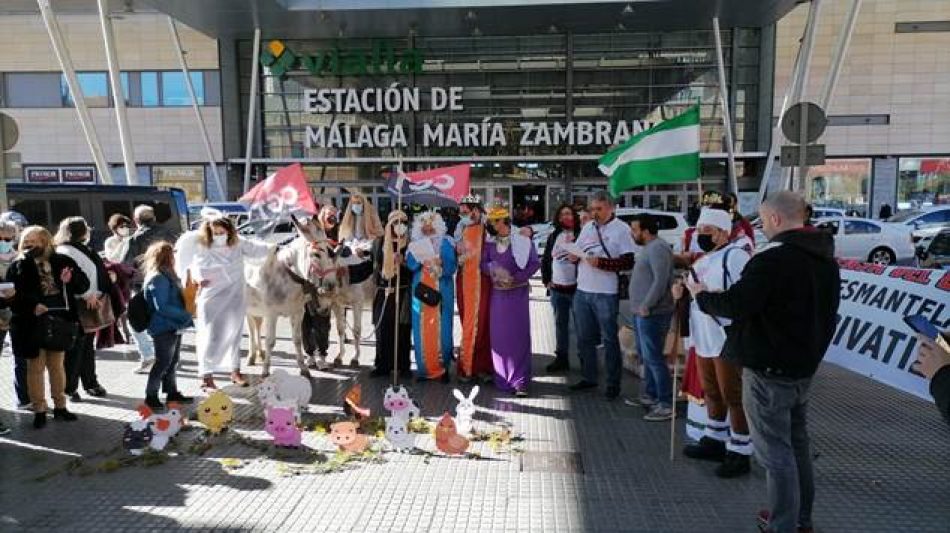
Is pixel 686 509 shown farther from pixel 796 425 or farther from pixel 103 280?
pixel 103 280

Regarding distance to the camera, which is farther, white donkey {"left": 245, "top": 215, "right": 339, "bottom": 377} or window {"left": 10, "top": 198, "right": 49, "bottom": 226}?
window {"left": 10, "top": 198, "right": 49, "bottom": 226}

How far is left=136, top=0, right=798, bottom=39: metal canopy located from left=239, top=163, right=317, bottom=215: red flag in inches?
750

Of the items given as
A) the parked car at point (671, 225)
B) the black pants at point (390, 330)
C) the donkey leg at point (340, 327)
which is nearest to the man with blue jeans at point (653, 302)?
the black pants at point (390, 330)

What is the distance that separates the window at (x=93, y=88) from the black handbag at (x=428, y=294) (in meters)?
29.5

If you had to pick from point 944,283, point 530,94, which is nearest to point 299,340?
point 944,283

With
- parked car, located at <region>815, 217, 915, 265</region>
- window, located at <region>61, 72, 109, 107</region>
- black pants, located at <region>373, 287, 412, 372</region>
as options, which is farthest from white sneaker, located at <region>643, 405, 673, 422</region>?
window, located at <region>61, 72, 109, 107</region>

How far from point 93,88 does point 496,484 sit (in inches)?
1290

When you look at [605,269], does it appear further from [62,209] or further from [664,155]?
[62,209]

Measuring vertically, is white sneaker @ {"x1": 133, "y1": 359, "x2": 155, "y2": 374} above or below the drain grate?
above

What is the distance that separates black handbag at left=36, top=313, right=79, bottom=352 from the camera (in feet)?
19.3

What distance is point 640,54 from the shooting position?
28.9 metres

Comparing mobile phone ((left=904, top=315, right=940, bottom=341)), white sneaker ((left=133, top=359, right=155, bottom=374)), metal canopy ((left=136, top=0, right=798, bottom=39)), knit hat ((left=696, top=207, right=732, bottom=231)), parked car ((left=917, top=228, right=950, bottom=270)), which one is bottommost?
white sneaker ((left=133, top=359, right=155, bottom=374))

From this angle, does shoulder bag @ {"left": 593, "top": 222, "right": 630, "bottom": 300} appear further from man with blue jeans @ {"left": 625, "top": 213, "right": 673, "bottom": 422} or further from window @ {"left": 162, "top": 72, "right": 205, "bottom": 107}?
window @ {"left": 162, "top": 72, "right": 205, "bottom": 107}

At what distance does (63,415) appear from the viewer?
6.28 m
